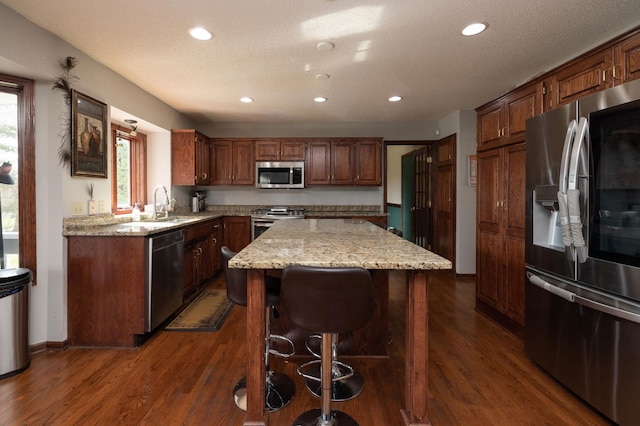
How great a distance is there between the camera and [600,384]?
1665 mm

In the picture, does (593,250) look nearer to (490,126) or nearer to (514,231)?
(514,231)

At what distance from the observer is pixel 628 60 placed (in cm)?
183

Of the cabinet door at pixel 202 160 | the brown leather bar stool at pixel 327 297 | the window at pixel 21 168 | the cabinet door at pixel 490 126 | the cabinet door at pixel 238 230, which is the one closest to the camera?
the brown leather bar stool at pixel 327 297

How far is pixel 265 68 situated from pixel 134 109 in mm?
1549

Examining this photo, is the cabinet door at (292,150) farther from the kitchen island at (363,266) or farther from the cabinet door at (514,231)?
the kitchen island at (363,266)

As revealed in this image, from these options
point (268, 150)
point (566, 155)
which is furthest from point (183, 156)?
point (566, 155)

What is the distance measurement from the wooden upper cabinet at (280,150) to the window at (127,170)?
1642mm

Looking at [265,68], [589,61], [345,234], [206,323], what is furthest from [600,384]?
[265,68]

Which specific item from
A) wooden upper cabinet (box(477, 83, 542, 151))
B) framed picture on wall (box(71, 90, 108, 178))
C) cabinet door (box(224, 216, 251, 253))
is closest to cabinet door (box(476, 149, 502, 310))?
wooden upper cabinet (box(477, 83, 542, 151))

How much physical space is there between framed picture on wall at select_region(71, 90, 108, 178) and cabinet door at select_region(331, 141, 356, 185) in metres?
3.10

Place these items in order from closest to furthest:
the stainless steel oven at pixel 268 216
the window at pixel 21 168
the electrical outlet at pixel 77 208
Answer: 1. the window at pixel 21 168
2. the electrical outlet at pixel 77 208
3. the stainless steel oven at pixel 268 216

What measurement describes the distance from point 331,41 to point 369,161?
2779 millimetres

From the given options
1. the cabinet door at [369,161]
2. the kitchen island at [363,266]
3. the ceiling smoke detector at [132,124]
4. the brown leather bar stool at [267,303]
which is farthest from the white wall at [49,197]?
the cabinet door at [369,161]

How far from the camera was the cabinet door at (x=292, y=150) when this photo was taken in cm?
516
